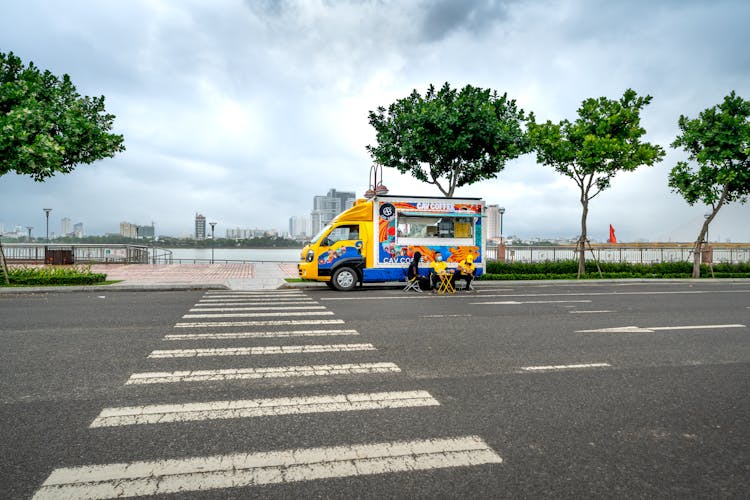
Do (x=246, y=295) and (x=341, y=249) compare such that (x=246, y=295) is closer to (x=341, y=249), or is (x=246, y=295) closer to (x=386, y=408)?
(x=341, y=249)

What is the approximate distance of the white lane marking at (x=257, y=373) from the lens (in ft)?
18.3

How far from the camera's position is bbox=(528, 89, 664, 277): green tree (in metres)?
22.2

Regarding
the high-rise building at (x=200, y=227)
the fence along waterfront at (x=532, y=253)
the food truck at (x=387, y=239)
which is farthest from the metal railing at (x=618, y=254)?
the high-rise building at (x=200, y=227)

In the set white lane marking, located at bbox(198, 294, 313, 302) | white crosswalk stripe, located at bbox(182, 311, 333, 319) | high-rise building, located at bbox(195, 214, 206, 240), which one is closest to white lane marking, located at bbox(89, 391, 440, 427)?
white crosswalk stripe, located at bbox(182, 311, 333, 319)

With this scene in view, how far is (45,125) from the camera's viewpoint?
16.2 metres

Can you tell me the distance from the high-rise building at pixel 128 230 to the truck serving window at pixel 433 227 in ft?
124

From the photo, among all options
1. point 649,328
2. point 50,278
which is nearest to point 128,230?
point 50,278

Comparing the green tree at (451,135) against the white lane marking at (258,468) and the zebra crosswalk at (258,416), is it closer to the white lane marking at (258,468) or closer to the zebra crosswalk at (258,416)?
the zebra crosswalk at (258,416)

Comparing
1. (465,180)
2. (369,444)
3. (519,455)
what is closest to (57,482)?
(369,444)

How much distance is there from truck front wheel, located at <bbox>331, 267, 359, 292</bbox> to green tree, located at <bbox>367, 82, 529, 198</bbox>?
26.4 feet

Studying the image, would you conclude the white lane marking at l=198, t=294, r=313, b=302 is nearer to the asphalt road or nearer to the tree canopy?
the asphalt road

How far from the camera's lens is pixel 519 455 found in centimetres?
358

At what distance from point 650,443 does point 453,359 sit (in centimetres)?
301

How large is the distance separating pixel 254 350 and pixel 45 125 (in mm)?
14353
